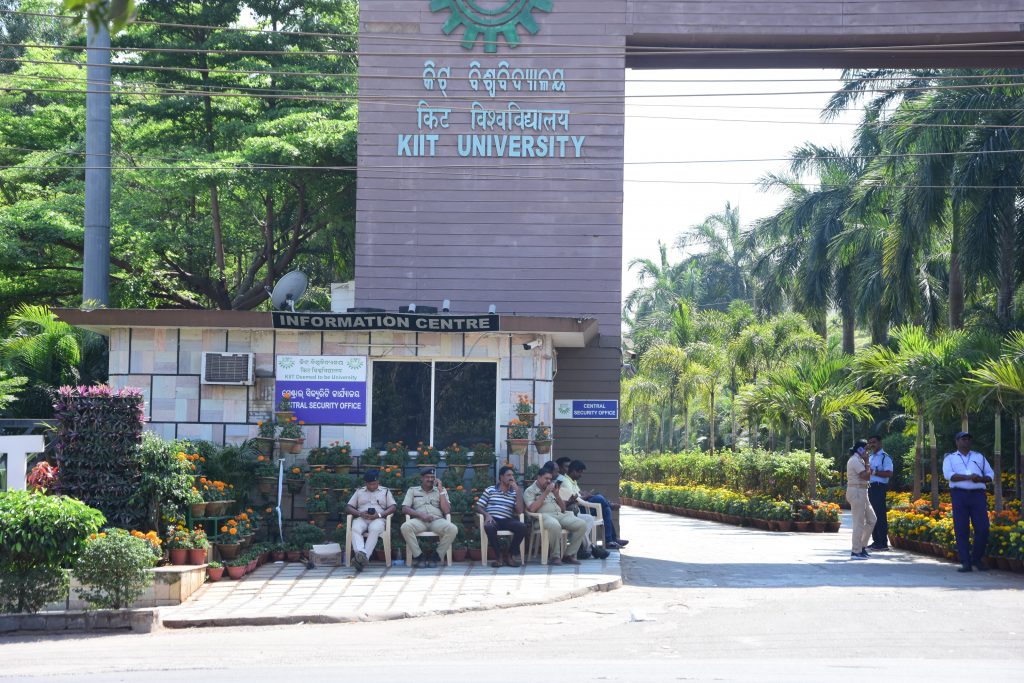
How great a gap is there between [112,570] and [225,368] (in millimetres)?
5443

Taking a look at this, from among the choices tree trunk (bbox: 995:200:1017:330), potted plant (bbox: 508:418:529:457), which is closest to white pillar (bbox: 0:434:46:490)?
potted plant (bbox: 508:418:529:457)

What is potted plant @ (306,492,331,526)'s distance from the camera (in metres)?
15.4

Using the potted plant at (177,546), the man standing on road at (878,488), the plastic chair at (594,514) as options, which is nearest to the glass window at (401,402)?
the plastic chair at (594,514)

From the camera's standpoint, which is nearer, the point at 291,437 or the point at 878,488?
the point at 291,437

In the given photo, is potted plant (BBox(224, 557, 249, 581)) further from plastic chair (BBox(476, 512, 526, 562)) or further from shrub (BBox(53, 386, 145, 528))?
plastic chair (BBox(476, 512, 526, 562))

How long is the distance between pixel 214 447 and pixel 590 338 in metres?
6.46

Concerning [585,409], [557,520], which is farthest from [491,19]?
[557,520]

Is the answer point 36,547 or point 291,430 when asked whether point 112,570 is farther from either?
point 291,430

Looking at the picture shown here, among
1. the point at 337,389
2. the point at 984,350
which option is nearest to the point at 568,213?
the point at 337,389

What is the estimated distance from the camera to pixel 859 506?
1675 centimetres

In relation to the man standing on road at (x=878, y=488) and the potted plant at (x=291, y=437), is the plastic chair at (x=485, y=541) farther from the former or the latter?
the man standing on road at (x=878, y=488)

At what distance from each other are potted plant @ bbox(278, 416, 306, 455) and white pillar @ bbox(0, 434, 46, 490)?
3.65m

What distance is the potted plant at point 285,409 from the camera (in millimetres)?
16062

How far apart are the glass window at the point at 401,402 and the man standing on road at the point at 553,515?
2193 mm
